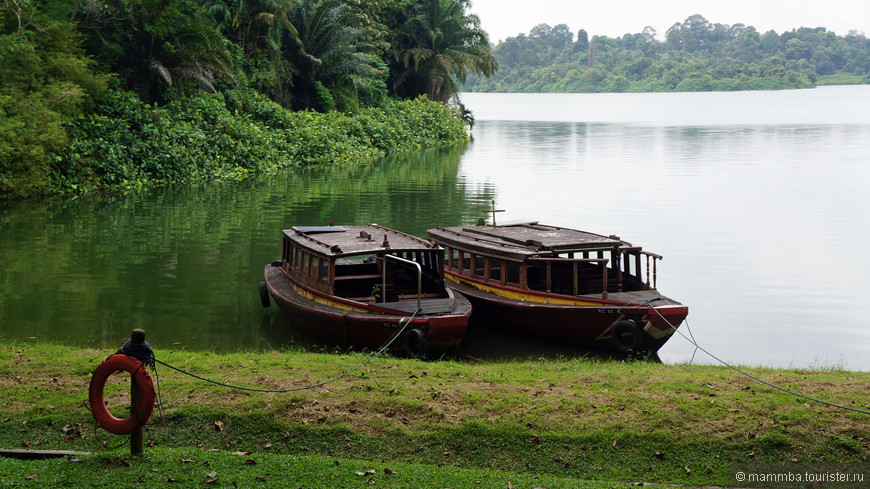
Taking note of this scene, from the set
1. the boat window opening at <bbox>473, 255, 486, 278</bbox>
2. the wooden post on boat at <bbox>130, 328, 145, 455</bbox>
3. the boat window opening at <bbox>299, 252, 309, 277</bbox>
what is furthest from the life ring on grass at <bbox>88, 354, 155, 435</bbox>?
the boat window opening at <bbox>473, 255, 486, 278</bbox>

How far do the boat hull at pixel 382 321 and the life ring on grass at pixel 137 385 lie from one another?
6504 mm

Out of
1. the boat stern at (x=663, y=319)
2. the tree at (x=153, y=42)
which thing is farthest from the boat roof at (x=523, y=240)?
the tree at (x=153, y=42)

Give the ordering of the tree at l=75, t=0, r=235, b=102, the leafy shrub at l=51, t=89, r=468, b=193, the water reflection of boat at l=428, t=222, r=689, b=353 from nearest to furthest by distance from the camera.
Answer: the water reflection of boat at l=428, t=222, r=689, b=353 → the leafy shrub at l=51, t=89, r=468, b=193 → the tree at l=75, t=0, r=235, b=102

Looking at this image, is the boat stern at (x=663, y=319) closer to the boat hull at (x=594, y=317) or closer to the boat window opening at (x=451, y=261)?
→ the boat hull at (x=594, y=317)

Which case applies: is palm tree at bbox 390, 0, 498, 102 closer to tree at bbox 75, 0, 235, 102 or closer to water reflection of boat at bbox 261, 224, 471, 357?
tree at bbox 75, 0, 235, 102

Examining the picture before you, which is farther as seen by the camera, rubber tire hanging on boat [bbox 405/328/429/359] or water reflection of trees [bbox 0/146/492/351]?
water reflection of trees [bbox 0/146/492/351]

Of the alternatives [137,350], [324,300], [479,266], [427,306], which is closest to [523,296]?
[479,266]

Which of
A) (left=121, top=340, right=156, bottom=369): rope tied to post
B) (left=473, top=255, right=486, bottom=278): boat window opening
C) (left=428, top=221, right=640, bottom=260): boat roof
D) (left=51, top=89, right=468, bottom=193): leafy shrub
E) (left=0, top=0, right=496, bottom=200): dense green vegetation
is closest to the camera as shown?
(left=121, top=340, right=156, bottom=369): rope tied to post

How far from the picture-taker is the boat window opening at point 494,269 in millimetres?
17625

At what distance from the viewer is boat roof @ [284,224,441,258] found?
51.5 feet

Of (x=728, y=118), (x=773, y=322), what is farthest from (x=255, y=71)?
(x=728, y=118)

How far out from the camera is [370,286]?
54.6 ft

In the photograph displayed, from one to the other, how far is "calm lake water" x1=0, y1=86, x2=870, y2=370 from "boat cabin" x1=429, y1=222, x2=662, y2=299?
1329 mm

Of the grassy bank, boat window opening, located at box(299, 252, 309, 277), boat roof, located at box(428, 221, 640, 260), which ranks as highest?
boat roof, located at box(428, 221, 640, 260)
